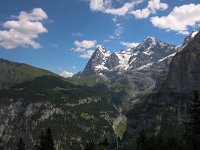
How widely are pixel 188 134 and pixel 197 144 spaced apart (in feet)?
7.75

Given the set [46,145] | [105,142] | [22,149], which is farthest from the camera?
[22,149]

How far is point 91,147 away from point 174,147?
784 inches

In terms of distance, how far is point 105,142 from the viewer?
72.9 m

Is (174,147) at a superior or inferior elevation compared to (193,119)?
inferior

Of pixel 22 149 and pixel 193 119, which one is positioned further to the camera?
pixel 22 149

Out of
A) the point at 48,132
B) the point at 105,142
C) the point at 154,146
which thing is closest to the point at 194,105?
the point at 105,142

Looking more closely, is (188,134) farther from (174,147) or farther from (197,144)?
(174,147)

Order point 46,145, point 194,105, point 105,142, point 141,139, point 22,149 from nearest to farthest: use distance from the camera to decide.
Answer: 1. point 194,105
2. point 105,142
3. point 46,145
4. point 141,139
5. point 22,149

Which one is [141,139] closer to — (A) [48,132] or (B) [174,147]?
(B) [174,147]

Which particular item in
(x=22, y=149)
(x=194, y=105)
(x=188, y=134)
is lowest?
(x=22, y=149)

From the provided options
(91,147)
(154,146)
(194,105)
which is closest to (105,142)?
(91,147)

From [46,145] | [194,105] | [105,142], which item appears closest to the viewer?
[194,105]

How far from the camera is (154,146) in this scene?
275 ft

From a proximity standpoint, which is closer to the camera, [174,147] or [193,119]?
[193,119]
